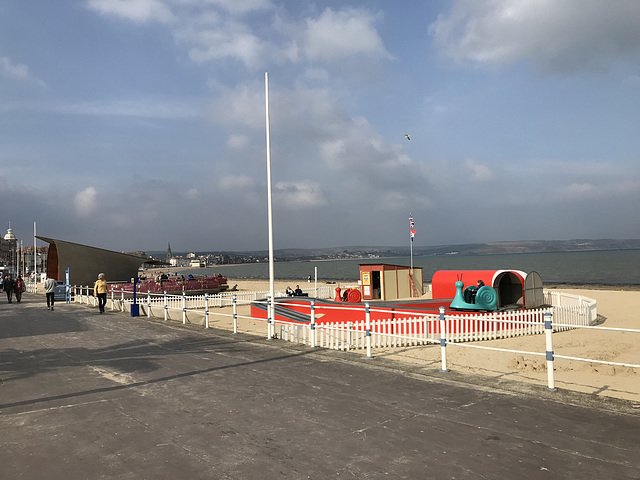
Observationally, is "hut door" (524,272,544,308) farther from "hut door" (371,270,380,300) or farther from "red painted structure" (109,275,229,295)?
"red painted structure" (109,275,229,295)

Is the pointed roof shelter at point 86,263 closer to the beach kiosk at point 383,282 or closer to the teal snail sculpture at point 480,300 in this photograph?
the beach kiosk at point 383,282

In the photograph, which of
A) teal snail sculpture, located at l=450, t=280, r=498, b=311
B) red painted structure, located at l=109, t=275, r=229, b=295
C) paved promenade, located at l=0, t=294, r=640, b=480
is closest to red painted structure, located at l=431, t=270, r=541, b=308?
teal snail sculpture, located at l=450, t=280, r=498, b=311

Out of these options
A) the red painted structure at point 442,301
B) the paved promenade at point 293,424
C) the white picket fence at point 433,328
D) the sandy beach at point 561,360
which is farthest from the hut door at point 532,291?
the paved promenade at point 293,424

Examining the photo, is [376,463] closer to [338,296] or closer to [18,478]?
[18,478]

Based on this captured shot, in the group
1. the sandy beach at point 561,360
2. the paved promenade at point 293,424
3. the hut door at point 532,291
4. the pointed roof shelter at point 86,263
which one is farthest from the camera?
the pointed roof shelter at point 86,263

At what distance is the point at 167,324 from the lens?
17578mm

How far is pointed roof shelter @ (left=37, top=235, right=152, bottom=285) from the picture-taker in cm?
4078

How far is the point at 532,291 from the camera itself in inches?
813

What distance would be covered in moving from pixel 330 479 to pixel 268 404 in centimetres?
265

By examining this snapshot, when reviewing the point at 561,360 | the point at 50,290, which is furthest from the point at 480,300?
the point at 50,290

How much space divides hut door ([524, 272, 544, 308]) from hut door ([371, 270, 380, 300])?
389 inches

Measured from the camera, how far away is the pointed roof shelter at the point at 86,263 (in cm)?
4078

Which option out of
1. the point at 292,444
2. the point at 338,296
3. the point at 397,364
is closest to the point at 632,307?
the point at 338,296

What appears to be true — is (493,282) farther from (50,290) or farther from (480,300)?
(50,290)
